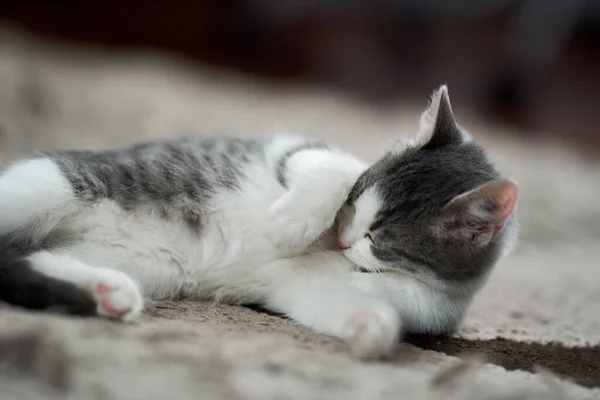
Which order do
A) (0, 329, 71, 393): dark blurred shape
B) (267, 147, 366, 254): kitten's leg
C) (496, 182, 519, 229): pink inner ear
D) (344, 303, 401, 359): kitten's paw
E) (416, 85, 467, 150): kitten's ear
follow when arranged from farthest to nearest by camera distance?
(416, 85, 467, 150): kitten's ear < (267, 147, 366, 254): kitten's leg < (496, 182, 519, 229): pink inner ear < (344, 303, 401, 359): kitten's paw < (0, 329, 71, 393): dark blurred shape

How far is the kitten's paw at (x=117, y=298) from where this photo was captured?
1087 millimetres

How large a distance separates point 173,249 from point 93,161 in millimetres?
297

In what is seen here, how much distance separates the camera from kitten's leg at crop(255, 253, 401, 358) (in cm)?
109

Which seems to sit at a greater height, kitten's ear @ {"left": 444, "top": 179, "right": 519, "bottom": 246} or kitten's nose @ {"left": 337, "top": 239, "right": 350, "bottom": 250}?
kitten's ear @ {"left": 444, "top": 179, "right": 519, "bottom": 246}

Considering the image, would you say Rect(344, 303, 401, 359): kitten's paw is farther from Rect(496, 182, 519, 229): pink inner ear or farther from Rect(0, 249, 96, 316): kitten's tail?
Rect(0, 249, 96, 316): kitten's tail

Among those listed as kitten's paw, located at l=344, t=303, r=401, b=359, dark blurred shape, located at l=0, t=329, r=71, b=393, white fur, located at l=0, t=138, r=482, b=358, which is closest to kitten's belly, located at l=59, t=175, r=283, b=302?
white fur, located at l=0, t=138, r=482, b=358

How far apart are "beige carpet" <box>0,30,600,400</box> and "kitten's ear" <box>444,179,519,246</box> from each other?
0.85 ft

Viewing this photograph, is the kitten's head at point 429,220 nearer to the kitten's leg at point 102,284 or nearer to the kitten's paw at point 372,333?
the kitten's paw at point 372,333

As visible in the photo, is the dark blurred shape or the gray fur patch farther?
the gray fur patch

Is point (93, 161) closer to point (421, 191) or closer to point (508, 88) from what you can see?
point (421, 191)

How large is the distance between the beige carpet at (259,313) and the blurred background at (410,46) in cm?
30

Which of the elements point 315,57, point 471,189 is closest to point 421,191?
point 471,189

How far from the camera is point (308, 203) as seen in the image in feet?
4.42

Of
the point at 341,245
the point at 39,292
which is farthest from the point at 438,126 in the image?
the point at 39,292
